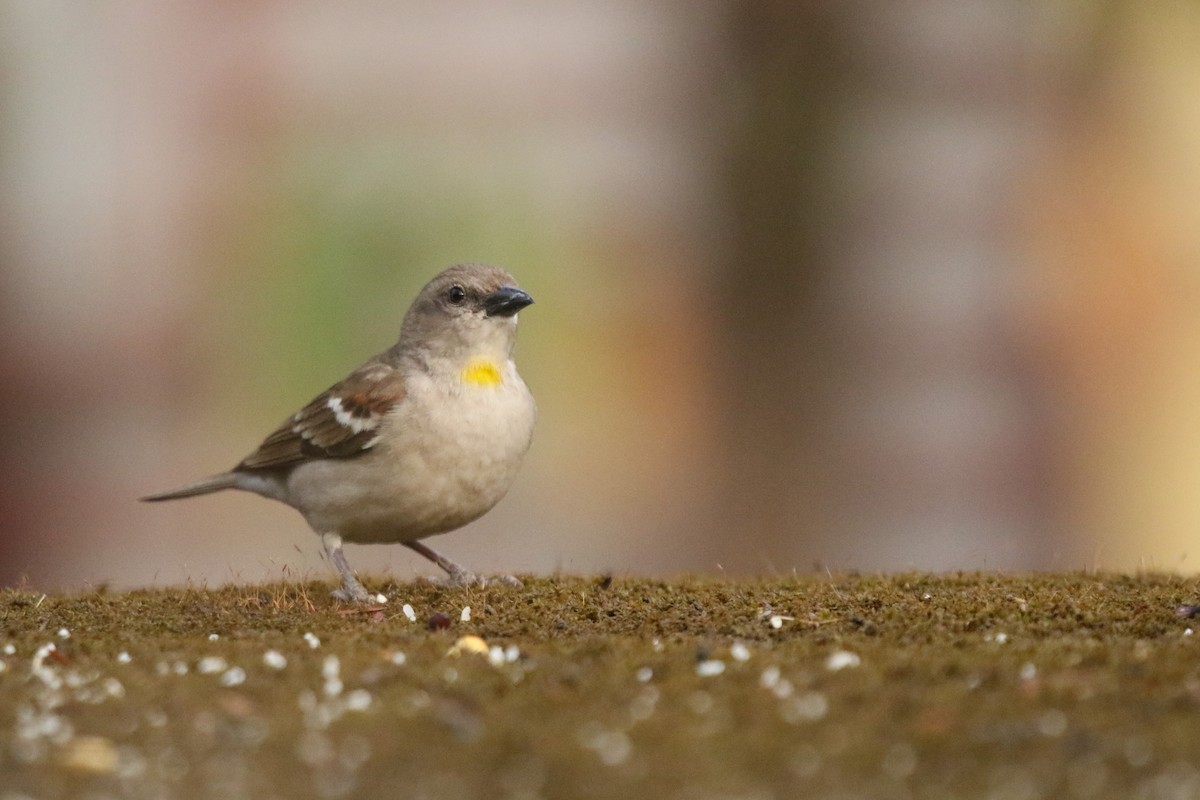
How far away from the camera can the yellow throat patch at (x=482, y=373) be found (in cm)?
724

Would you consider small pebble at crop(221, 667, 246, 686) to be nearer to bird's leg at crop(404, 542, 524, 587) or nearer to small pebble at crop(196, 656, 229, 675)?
small pebble at crop(196, 656, 229, 675)

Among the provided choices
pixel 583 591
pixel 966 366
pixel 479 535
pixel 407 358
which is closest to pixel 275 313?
pixel 479 535

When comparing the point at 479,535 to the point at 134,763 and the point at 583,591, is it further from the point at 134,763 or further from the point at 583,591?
the point at 134,763

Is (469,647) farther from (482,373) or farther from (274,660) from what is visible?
(482,373)

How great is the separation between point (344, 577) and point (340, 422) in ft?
2.93

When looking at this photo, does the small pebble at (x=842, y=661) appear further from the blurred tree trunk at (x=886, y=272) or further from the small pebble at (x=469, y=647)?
the blurred tree trunk at (x=886, y=272)

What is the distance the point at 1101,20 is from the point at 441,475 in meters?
8.10

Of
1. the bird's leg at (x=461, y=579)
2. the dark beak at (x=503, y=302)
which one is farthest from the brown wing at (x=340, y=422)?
the bird's leg at (x=461, y=579)

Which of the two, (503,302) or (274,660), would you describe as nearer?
(274,660)

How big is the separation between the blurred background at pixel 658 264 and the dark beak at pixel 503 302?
4.88m

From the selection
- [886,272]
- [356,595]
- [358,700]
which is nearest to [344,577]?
[356,595]

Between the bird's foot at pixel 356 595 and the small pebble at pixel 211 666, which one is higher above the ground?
the small pebble at pixel 211 666

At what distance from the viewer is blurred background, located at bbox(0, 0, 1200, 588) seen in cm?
1281

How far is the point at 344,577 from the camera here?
6734mm
